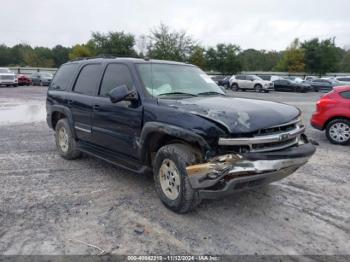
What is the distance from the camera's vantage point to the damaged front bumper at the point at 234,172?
3.44 meters

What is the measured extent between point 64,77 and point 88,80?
109 centimetres

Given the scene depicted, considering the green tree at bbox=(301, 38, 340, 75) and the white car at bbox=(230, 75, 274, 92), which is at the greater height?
the green tree at bbox=(301, 38, 340, 75)

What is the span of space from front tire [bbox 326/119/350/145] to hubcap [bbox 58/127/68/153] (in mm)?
6107

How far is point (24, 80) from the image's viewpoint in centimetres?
3453

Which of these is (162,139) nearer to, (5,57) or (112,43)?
(112,43)

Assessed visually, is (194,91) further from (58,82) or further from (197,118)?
(58,82)

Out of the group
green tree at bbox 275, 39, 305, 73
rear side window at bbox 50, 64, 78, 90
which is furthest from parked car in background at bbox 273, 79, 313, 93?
rear side window at bbox 50, 64, 78, 90

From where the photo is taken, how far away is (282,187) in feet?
16.6

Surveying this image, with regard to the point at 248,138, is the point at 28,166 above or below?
below

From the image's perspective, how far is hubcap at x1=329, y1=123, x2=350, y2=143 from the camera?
809 centimetres

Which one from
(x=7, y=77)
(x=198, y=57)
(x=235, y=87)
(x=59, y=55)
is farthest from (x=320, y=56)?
(x=59, y=55)

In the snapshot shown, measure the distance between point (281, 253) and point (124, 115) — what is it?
Answer: 2606 millimetres

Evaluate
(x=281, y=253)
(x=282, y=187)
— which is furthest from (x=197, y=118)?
(x=282, y=187)

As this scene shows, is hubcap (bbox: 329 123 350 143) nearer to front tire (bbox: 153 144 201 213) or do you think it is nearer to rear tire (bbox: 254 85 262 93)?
front tire (bbox: 153 144 201 213)
